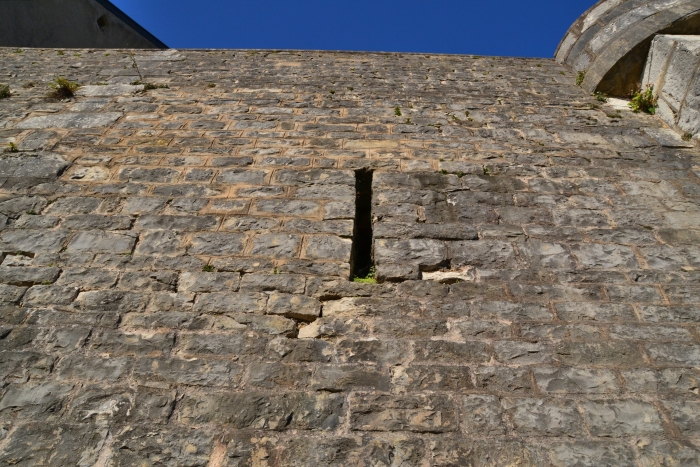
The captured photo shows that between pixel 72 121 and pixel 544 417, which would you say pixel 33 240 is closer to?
pixel 72 121

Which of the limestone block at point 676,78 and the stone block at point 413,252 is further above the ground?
the limestone block at point 676,78

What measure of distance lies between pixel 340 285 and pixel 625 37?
4.05m

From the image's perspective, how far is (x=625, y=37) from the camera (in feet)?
16.3

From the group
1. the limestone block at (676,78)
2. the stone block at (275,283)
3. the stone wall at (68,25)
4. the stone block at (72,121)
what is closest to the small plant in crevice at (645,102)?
the limestone block at (676,78)

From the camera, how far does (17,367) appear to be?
2.50 metres

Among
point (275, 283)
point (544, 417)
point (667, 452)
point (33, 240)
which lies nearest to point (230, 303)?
point (275, 283)

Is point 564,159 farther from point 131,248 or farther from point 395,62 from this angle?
point 131,248

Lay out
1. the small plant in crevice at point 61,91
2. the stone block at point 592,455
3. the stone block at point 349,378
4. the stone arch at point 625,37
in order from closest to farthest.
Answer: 1. the stone block at point 592,455
2. the stone block at point 349,378
3. the small plant in crevice at point 61,91
4. the stone arch at point 625,37

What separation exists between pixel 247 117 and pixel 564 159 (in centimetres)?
262

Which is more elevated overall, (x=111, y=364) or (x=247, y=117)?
(x=247, y=117)

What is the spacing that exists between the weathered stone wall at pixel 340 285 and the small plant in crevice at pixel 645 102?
0.28 meters

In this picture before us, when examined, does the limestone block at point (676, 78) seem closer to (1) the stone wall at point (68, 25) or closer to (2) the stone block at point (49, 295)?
(2) the stone block at point (49, 295)

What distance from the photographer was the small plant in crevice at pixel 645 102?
15.0 ft

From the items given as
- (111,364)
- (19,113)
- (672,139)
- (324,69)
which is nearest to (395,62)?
(324,69)
